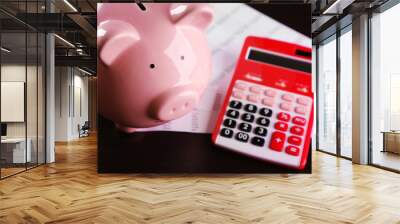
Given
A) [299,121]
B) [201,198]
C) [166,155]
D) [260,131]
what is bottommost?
[201,198]

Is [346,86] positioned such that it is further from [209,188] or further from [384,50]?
[209,188]

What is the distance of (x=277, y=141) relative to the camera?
14.2 feet

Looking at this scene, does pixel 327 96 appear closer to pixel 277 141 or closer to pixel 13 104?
pixel 277 141

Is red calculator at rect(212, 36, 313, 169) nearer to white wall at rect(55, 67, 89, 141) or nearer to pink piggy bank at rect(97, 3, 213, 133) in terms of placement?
pink piggy bank at rect(97, 3, 213, 133)

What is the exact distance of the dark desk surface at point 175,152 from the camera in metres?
4.64

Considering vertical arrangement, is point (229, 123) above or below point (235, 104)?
below

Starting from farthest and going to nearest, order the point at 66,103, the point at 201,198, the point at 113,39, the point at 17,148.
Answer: the point at 66,103, the point at 17,148, the point at 113,39, the point at 201,198

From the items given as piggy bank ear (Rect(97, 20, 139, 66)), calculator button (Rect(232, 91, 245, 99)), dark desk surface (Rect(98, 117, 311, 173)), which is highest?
piggy bank ear (Rect(97, 20, 139, 66))

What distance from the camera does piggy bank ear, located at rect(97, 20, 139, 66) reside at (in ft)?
14.4

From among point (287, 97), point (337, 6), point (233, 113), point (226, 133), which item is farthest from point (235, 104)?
point (337, 6)

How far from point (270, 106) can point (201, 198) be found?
143 cm

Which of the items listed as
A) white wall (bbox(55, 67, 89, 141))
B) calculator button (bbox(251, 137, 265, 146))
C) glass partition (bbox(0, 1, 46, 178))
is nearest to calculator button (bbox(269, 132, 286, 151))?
calculator button (bbox(251, 137, 265, 146))

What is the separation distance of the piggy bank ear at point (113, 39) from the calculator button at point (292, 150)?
93.0 inches

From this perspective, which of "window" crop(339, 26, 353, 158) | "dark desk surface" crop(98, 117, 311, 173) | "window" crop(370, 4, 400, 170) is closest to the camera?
"dark desk surface" crop(98, 117, 311, 173)
